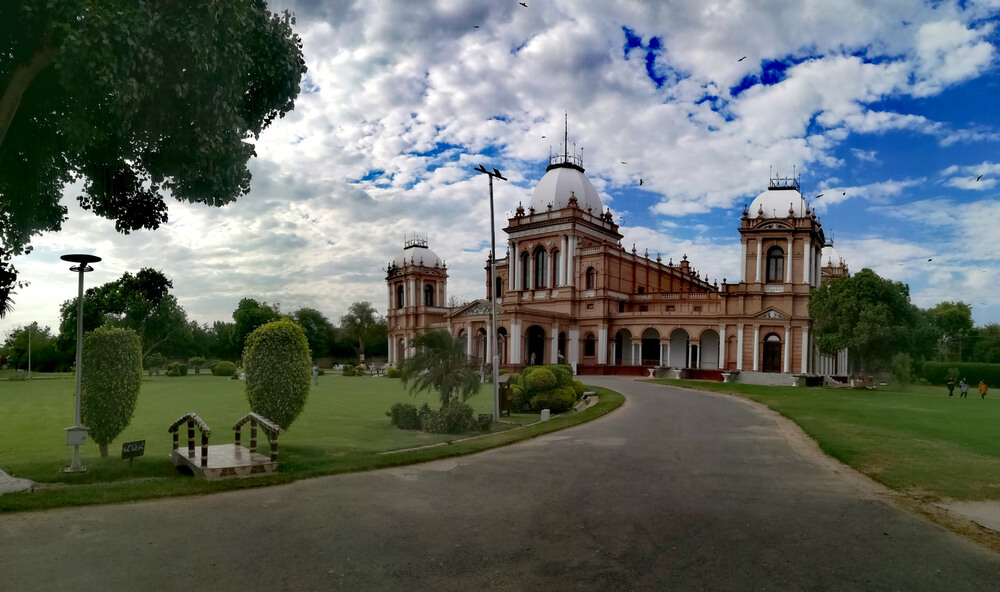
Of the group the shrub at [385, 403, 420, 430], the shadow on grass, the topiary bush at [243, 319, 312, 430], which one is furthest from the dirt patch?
the topiary bush at [243, 319, 312, 430]

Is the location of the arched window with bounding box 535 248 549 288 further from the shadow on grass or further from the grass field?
the shadow on grass

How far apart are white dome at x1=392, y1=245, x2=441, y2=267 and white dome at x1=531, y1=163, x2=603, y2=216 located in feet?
58.8

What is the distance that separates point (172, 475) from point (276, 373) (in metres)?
3.07

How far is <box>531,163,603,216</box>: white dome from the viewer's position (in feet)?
187

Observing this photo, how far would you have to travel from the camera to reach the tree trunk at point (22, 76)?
7488mm

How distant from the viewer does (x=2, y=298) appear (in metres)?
8.99

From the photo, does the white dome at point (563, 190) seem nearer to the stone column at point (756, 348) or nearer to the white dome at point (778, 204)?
the white dome at point (778, 204)

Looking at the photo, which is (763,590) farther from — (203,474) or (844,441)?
(844,441)

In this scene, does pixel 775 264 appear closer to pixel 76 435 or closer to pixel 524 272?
pixel 524 272

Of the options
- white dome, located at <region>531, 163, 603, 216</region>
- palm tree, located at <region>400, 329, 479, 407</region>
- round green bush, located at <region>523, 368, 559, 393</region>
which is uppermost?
white dome, located at <region>531, 163, 603, 216</region>

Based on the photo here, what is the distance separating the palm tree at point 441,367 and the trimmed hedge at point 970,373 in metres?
49.5

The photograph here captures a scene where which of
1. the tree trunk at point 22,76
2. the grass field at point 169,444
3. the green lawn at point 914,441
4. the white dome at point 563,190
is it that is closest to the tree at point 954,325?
the white dome at point 563,190

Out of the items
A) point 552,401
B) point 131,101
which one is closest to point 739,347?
point 552,401

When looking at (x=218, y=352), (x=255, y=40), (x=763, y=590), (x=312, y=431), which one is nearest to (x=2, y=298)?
(x=255, y=40)
